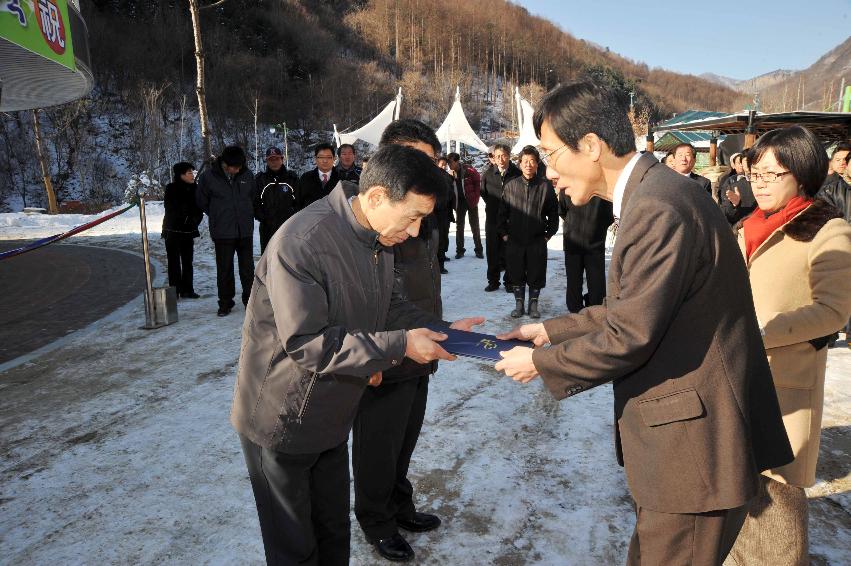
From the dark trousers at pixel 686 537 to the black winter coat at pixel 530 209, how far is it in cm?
544

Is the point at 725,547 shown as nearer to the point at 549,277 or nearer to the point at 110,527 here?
the point at 110,527

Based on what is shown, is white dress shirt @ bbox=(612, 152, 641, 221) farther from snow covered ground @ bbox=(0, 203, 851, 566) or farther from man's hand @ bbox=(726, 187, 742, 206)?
man's hand @ bbox=(726, 187, 742, 206)

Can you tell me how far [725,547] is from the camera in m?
1.69

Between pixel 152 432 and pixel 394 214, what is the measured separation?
3114mm

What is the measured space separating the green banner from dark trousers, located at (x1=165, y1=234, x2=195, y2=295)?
2.93 m

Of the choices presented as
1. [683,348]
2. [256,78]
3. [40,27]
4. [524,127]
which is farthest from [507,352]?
[256,78]

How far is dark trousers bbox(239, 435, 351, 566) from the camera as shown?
1.98 m

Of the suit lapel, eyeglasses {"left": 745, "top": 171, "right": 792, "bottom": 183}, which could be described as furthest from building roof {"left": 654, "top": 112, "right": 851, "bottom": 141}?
the suit lapel

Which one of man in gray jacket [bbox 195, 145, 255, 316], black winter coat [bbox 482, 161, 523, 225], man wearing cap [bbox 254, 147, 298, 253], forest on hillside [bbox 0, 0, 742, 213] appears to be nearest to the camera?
man in gray jacket [bbox 195, 145, 255, 316]

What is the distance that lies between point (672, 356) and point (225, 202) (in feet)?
21.1

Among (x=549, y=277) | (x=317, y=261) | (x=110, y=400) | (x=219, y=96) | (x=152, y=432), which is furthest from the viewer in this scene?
(x=219, y=96)

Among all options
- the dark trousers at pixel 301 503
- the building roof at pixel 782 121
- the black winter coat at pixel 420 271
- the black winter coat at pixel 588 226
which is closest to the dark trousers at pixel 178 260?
the black winter coat at pixel 588 226

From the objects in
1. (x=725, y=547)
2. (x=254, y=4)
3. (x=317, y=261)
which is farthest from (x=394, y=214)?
(x=254, y=4)

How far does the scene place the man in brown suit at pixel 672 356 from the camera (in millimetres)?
1464
